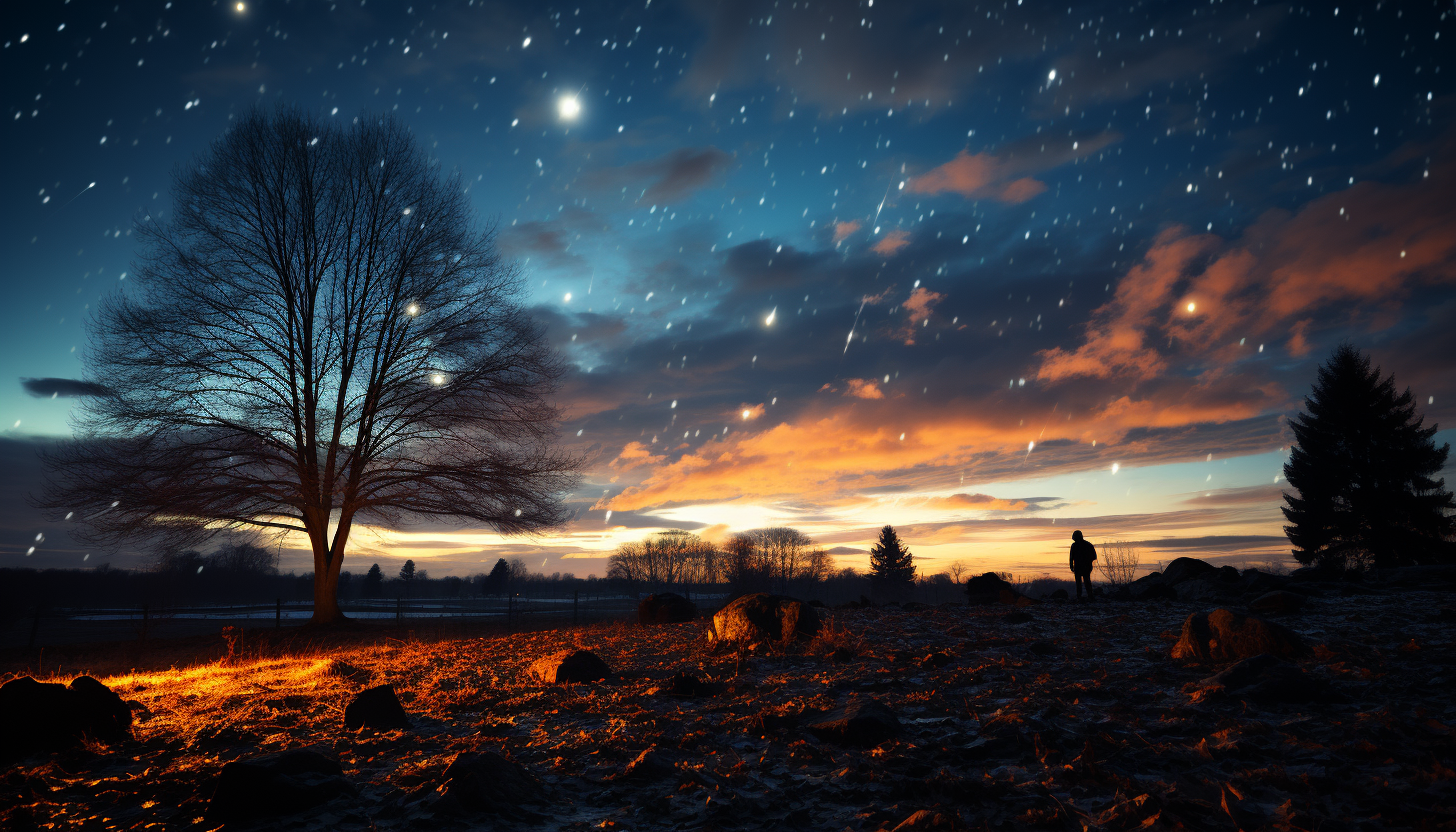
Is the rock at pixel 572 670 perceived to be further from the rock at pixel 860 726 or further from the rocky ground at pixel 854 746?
the rock at pixel 860 726

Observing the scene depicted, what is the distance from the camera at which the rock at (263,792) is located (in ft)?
11.7

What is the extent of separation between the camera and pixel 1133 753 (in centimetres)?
420

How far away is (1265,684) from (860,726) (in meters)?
3.42

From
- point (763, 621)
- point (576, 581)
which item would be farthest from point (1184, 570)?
point (576, 581)

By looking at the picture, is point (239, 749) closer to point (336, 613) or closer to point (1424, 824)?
point (1424, 824)

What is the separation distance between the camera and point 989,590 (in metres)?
16.4

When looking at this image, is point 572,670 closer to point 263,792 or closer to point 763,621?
point 763,621

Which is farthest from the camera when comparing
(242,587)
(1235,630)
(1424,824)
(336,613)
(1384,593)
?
(242,587)

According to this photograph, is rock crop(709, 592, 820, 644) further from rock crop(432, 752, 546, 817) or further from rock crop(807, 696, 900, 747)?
rock crop(432, 752, 546, 817)

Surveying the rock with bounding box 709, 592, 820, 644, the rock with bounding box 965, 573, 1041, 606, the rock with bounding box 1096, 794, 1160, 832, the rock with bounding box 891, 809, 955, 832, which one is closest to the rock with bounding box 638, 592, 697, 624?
the rock with bounding box 709, 592, 820, 644

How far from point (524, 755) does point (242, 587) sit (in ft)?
462

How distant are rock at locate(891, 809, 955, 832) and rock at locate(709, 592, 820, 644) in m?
6.15

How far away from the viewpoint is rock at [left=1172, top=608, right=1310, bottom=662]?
21.7 feet

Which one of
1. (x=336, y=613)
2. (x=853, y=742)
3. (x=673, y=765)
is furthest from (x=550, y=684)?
(x=336, y=613)
